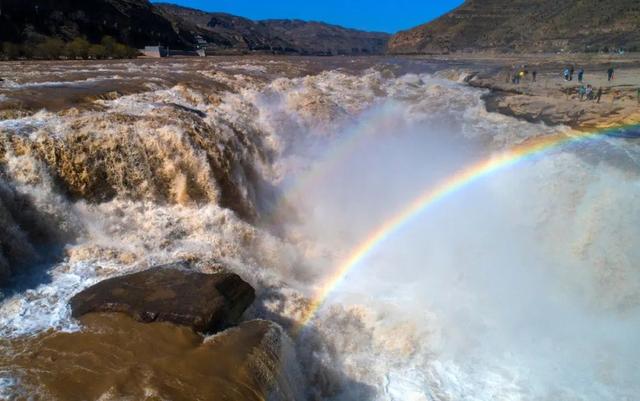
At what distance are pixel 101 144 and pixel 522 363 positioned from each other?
7.49 meters

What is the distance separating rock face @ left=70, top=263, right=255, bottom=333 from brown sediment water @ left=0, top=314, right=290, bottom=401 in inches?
4.9

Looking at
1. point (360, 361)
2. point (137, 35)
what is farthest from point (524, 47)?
point (360, 361)

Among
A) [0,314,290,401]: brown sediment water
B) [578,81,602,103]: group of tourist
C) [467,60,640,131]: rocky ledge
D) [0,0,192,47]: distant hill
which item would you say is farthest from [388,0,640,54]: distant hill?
[0,314,290,401]: brown sediment water

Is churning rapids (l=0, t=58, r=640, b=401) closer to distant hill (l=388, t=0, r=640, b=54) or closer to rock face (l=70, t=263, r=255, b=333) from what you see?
rock face (l=70, t=263, r=255, b=333)

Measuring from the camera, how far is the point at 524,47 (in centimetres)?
9044

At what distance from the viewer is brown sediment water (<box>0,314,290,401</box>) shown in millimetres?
4277

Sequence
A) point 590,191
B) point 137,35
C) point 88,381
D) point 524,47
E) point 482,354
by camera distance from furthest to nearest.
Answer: point 524,47
point 137,35
point 590,191
point 482,354
point 88,381

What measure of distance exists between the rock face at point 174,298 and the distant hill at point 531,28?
69472 mm

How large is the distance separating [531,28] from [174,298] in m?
105

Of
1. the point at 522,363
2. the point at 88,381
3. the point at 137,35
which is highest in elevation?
the point at 137,35

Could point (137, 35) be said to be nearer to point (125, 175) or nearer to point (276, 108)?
point (276, 108)

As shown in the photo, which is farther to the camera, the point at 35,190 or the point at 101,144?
the point at 101,144

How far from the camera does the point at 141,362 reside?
4.70m

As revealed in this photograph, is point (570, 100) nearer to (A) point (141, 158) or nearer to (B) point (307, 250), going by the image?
(B) point (307, 250)
